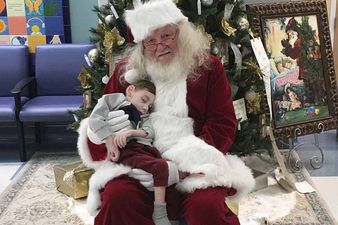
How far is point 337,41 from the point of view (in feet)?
14.3

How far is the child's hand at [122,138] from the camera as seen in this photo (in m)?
2.02

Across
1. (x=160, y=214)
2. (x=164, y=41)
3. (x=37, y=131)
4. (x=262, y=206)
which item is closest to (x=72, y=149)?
(x=37, y=131)

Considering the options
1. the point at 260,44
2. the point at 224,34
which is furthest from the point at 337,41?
the point at 224,34

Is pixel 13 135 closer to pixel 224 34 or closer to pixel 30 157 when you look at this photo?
pixel 30 157

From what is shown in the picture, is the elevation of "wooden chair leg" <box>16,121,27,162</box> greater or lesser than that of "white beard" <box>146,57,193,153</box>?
lesser

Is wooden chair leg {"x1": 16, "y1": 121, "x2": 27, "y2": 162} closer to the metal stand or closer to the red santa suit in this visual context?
the red santa suit

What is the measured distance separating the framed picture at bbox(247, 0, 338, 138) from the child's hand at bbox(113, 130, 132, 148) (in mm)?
1553

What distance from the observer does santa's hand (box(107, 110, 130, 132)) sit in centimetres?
206

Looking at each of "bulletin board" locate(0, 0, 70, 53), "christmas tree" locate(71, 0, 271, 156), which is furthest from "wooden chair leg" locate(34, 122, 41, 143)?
"christmas tree" locate(71, 0, 271, 156)

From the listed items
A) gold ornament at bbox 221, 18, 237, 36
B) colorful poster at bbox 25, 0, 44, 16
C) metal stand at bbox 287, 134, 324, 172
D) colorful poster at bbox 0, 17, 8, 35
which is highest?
colorful poster at bbox 25, 0, 44, 16

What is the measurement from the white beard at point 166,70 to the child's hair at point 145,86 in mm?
54

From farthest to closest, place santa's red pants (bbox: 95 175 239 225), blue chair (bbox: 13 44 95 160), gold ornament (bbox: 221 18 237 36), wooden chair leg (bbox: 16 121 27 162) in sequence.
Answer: blue chair (bbox: 13 44 95 160)
wooden chair leg (bbox: 16 121 27 162)
gold ornament (bbox: 221 18 237 36)
santa's red pants (bbox: 95 175 239 225)

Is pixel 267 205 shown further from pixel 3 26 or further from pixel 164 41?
pixel 3 26

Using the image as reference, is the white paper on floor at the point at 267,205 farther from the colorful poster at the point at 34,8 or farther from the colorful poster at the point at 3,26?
the colorful poster at the point at 3,26
